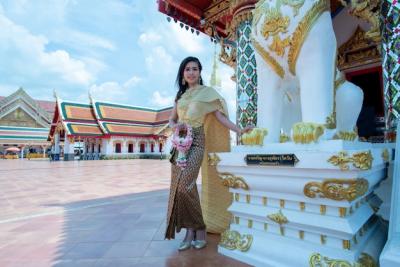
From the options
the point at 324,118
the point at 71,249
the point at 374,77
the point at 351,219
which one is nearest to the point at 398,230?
the point at 351,219

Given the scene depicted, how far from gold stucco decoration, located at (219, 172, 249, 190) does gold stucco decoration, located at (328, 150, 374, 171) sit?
2.22 feet

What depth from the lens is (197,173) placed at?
2107mm

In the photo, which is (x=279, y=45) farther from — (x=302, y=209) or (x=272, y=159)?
(x=302, y=209)

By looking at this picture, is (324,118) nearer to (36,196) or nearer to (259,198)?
(259,198)

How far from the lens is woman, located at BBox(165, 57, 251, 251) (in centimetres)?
206

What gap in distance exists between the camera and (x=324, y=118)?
163cm

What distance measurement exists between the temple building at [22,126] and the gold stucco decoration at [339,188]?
127 ft

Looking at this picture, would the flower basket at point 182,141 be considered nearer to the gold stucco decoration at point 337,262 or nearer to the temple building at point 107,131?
the gold stucco decoration at point 337,262

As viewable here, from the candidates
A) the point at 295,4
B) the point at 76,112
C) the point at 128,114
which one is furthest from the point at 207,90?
the point at 128,114

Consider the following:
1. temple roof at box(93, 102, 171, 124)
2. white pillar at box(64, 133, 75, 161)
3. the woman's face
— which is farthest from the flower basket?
temple roof at box(93, 102, 171, 124)

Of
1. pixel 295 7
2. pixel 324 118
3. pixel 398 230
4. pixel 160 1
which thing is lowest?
pixel 398 230

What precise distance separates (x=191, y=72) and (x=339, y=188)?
1.42m

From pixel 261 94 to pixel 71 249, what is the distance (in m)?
1.98

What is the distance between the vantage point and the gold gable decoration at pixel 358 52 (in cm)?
427
